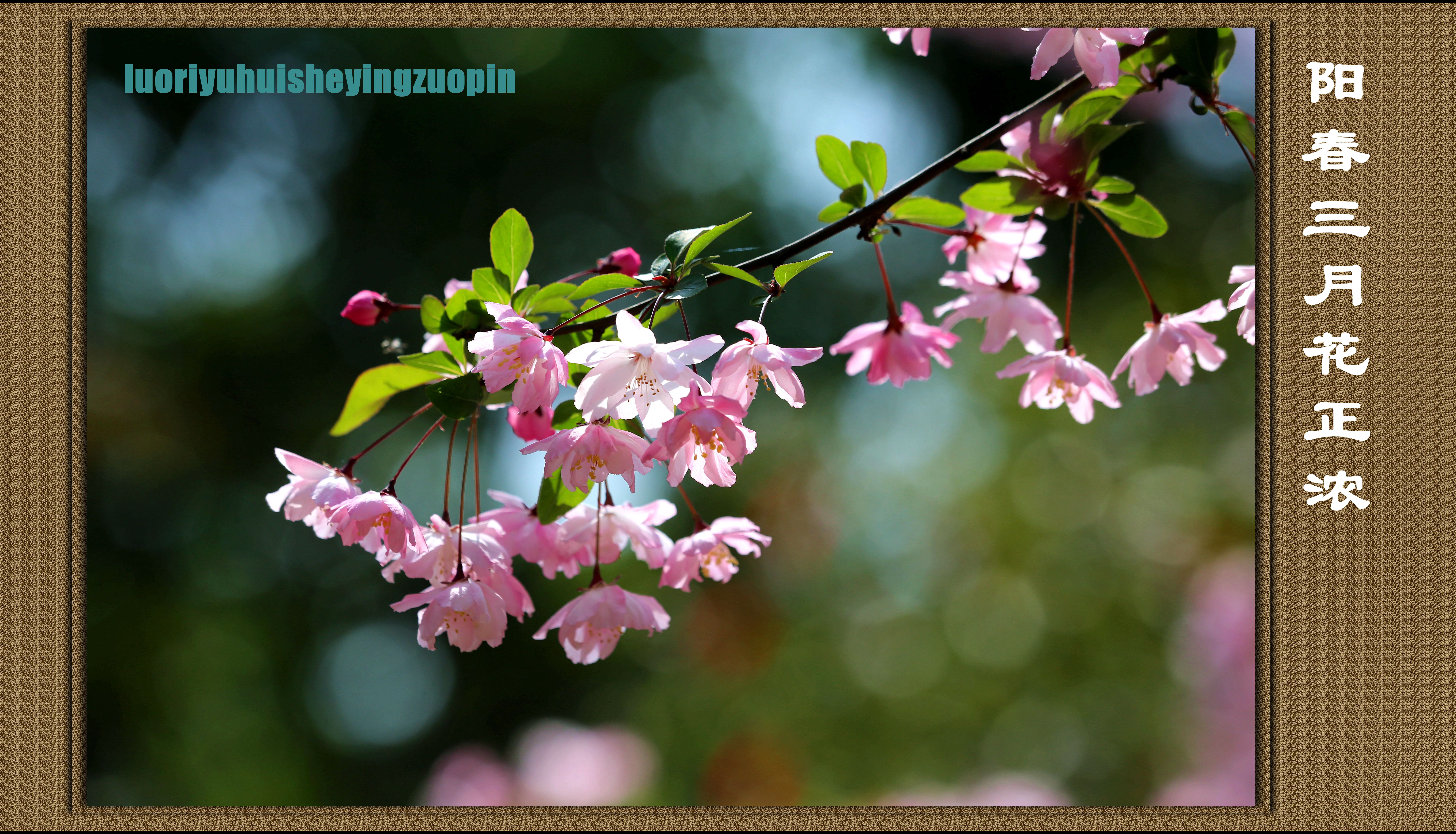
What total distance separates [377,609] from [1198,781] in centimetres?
428

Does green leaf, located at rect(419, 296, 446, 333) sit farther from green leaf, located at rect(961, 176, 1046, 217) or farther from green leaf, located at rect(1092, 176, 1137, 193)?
green leaf, located at rect(1092, 176, 1137, 193)

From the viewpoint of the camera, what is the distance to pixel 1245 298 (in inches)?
44.1

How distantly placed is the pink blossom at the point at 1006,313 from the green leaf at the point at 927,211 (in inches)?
4.7

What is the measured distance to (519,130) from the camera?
4.84 metres

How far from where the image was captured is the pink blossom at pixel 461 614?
3.15 feet

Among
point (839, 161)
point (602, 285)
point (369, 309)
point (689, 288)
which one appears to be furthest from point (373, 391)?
point (839, 161)

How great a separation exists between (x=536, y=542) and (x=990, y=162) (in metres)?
0.72

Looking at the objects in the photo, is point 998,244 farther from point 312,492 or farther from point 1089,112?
point 312,492

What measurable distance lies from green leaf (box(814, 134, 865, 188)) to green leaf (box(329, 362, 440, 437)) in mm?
507

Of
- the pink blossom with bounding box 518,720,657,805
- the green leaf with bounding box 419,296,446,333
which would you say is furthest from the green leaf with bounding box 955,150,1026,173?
the pink blossom with bounding box 518,720,657,805

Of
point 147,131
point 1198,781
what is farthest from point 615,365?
point 147,131

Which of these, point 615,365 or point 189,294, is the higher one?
point 189,294

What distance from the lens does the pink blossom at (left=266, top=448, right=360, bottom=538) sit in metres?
0.97

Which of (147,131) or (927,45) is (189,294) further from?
(927,45)
